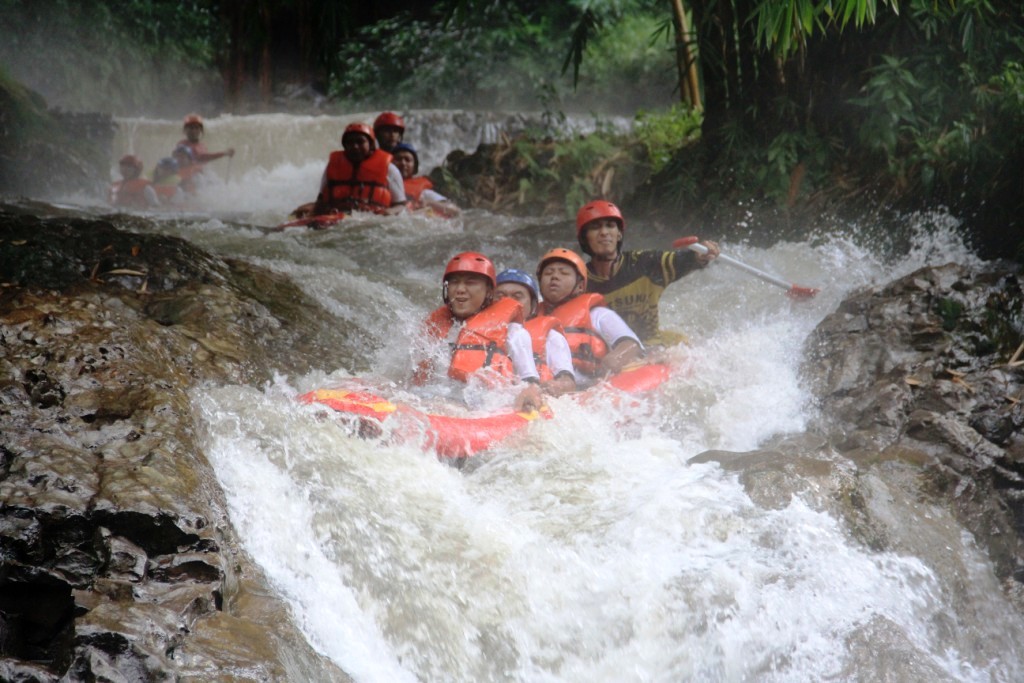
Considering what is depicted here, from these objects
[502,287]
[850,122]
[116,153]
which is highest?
[850,122]

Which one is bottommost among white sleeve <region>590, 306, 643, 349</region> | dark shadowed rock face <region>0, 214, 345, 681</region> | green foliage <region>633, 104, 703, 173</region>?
white sleeve <region>590, 306, 643, 349</region>

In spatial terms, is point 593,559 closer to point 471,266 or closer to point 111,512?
point 111,512

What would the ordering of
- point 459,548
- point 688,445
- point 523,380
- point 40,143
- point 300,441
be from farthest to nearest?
point 40,143, point 523,380, point 688,445, point 300,441, point 459,548

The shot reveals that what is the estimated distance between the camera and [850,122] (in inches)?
300

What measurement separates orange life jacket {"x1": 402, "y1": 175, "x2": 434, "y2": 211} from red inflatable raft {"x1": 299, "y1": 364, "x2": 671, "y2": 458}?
18.6 feet

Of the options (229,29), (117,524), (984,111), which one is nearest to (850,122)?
(984,111)

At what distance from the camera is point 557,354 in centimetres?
537

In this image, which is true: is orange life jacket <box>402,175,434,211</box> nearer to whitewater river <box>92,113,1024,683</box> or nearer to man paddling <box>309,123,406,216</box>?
man paddling <box>309,123,406,216</box>

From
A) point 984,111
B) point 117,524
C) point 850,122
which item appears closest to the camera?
point 117,524

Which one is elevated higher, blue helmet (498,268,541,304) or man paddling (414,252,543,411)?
blue helmet (498,268,541,304)

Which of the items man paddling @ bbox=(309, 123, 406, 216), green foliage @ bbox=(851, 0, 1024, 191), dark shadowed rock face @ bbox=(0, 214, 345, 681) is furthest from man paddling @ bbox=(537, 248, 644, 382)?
man paddling @ bbox=(309, 123, 406, 216)

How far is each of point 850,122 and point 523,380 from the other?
172 inches

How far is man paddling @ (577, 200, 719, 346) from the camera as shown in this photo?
6.02 meters

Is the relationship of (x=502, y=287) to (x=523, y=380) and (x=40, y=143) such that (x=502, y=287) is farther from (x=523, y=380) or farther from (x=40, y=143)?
(x=40, y=143)
